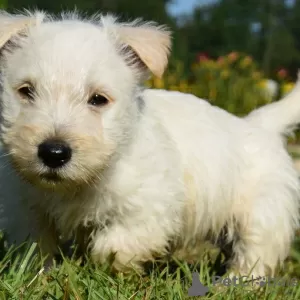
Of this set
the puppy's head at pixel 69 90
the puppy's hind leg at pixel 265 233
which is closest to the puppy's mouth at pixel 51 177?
the puppy's head at pixel 69 90

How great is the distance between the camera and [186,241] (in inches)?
202

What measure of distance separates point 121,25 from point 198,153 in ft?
3.56

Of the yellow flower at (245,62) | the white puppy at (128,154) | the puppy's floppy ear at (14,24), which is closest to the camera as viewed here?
the white puppy at (128,154)

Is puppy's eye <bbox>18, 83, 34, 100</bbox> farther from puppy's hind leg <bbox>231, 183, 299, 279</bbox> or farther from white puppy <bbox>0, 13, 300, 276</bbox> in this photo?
puppy's hind leg <bbox>231, 183, 299, 279</bbox>

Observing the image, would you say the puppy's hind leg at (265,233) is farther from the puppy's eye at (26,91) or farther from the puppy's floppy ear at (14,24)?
the puppy's floppy ear at (14,24)

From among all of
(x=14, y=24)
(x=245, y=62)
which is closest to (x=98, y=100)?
(x=14, y=24)

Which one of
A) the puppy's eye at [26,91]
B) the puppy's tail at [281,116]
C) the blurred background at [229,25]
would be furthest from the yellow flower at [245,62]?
the puppy's eye at [26,91]

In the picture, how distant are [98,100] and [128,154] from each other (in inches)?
17.9

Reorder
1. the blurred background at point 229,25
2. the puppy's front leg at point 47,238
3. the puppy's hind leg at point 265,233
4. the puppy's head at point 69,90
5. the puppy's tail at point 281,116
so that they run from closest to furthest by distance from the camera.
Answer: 1. the puppy's head at point 69,90
2. the puppy's front leg at point 47,238
3. the puppy's hind leg at point 265,233
4. the puppy's tail at point 281,116
5. the blurred background at point 229,25

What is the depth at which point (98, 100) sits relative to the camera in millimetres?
4113

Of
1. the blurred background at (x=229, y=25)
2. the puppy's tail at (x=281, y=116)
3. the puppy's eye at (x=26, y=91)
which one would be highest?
the puppy's eye at (x=26, y=91)

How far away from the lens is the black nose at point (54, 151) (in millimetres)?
3705

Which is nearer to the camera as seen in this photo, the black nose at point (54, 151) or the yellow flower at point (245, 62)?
the black nose at point (54, 151)

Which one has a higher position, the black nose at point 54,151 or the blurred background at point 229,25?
the black nose at point 54,151
